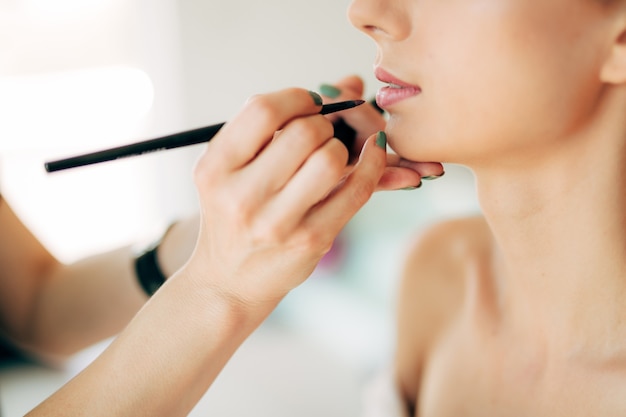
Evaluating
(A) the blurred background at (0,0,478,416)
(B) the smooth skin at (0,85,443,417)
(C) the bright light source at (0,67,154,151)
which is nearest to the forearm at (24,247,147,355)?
(B) the smooth skin at (0,85,443,417)

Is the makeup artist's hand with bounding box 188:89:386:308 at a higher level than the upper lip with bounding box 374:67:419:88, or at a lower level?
lower

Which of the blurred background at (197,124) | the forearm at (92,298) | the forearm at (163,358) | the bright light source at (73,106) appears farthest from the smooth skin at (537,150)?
the bright light source at (73,106)

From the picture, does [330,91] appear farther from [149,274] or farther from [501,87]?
[149,274]

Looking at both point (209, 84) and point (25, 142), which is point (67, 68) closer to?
point (25, 142)

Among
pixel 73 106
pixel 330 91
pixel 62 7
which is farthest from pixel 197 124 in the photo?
pixel 330 91

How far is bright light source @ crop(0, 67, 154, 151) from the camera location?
1.95 metres

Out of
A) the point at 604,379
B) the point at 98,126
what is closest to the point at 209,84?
the point at 98,126

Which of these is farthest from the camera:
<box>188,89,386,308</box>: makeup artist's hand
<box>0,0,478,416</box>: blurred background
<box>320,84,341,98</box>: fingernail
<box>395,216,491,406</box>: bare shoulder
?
<box>0,0,478,416</box>: blurred background

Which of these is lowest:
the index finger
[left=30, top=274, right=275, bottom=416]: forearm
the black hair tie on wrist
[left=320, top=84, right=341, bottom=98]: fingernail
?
the black hair tie on wrist

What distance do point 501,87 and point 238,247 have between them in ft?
1.18

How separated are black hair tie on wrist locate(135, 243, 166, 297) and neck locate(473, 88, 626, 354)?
2.05 feet

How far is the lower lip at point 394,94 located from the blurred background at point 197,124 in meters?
0.99

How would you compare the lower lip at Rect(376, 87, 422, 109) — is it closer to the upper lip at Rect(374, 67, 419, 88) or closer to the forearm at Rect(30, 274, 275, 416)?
the upper lip at Rect(374, 67, 419, 88)

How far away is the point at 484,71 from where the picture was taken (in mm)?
727
